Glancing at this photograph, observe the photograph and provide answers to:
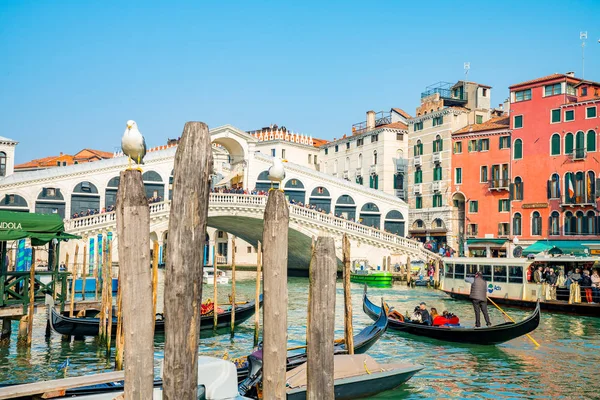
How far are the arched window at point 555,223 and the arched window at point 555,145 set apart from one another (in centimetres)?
210

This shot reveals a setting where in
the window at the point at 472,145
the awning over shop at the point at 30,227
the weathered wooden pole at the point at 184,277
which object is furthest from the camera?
the window at the point at 472,145

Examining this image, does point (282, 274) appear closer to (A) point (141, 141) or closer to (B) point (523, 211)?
(A) point (141, 141)

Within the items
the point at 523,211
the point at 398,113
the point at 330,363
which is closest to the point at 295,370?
the point at 330,363

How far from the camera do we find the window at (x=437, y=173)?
88.3 feet

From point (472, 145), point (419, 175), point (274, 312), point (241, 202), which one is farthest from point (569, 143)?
point (274, 312)

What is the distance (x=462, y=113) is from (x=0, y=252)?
2143 cm

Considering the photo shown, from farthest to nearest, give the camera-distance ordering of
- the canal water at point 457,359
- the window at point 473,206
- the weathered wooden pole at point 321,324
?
the window at point 473,206, the canal water at point 457,359, the weathered wooden pole at point 321,324

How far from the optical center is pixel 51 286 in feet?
32.2

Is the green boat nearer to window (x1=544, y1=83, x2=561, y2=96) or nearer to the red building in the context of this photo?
the red building

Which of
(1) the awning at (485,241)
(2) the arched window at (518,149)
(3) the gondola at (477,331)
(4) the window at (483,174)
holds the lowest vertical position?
(3) the gondola at (477,331)

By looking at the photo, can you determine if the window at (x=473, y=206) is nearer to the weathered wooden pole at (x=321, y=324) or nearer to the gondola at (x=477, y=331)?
the gondola at (x=477, y=331)

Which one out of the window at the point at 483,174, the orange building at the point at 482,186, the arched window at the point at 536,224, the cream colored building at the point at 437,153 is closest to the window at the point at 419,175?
the cream colored building at the point at 437,153

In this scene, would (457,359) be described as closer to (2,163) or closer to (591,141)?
(591,141)

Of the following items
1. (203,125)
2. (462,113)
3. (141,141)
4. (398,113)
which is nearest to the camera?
(203,125)
